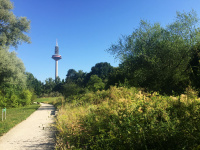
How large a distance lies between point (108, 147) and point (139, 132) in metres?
0.78

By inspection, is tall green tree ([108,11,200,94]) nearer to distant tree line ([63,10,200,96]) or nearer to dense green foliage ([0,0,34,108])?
distant tree line ([63,10,200,96])

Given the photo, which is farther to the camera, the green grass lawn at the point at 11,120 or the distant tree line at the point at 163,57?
the distant tree line at the point at 163,57

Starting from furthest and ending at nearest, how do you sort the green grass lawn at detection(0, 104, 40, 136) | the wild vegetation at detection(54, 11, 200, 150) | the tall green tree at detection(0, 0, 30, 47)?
1. the tall green tree at detection(0, 0, 30, 47)
2. the green grass lawn at detection(0, 104, 40, 136)
3. the wild vegetation at detection(54, 11, 200, 150)

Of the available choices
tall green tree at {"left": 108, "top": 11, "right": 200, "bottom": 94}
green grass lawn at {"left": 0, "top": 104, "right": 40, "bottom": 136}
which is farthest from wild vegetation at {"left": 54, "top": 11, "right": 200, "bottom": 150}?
green grass lawn at {"left": 0, "top": 104, "right": 40, "bottom": 136}

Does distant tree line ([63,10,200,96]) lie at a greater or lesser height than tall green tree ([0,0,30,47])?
lesser

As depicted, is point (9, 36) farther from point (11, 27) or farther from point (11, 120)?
point (11, 120)

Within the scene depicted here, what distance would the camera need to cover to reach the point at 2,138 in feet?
20.4

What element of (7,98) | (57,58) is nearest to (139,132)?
(7,98)

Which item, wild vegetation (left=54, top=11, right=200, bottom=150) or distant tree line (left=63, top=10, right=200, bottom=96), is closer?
wild vegetation (left=54, top=11, right=200, bottom=150)

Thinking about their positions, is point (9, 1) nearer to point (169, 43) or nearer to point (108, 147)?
point (169, 43)

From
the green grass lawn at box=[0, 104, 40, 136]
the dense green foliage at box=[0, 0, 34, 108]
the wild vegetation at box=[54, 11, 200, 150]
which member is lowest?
the green grass lawn at box=[0, 104, 40, 136]

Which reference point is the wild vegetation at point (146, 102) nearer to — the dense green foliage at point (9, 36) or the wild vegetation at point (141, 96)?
the wild vegetation at point (141, 96)

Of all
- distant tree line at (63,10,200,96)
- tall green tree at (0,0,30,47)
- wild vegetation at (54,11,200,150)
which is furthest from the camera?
tall green tree at (0,0,30,47)

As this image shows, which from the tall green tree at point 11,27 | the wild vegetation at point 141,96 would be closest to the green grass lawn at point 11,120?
the wild vegetation at point 141,96
